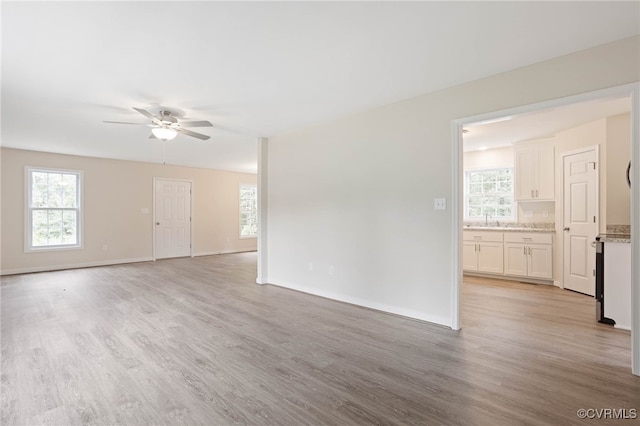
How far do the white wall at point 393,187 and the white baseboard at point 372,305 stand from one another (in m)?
0.01

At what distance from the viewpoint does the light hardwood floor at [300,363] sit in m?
1.86

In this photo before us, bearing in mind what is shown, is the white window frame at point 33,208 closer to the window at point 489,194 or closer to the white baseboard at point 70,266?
the white baseboard at point 70,266

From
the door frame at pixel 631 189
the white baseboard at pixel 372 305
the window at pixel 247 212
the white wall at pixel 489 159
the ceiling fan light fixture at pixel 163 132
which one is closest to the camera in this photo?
the door frame at pixel 631 189

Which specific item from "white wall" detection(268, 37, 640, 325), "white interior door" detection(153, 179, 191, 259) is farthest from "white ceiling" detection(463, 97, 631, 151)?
"white interior door" detection(153, 179, 191, 259)

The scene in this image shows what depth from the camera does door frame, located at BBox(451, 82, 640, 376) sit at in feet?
7.45

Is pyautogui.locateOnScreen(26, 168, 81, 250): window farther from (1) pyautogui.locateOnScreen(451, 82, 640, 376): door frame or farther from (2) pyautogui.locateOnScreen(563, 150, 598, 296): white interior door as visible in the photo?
(2) pyautogui.locateOnScreen(563, 150, 598, 296): white interior door

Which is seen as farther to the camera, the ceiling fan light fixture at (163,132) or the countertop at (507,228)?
the countertop at (507,228)

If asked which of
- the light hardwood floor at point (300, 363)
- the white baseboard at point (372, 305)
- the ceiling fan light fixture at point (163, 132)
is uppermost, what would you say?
the ceiling fan light fixture at point (163, 132)

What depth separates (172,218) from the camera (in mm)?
8250

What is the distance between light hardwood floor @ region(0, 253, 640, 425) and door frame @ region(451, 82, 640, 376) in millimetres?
314

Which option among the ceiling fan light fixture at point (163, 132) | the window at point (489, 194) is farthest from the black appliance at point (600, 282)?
the ceiling fan light fixture at point (163, 132)

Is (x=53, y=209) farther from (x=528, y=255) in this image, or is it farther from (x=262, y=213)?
(x=528, y=255)

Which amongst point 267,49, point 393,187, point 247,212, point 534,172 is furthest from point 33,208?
point 534,172

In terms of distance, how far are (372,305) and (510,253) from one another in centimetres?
317
